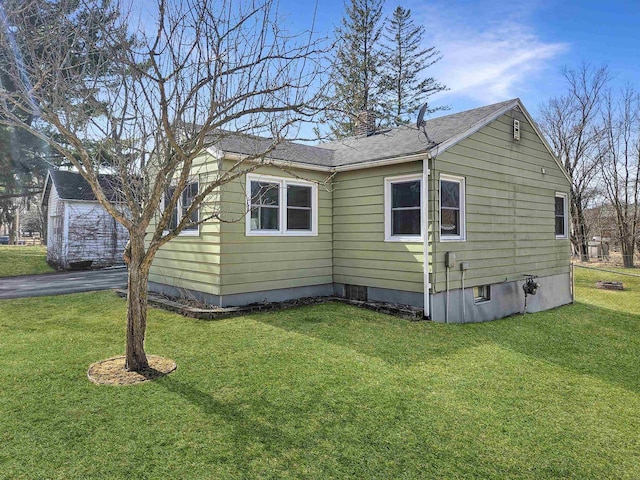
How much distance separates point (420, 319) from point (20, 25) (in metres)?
6.79

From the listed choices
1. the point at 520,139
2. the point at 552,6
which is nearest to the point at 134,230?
the point at 520,139

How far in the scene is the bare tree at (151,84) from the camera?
13.3 feet

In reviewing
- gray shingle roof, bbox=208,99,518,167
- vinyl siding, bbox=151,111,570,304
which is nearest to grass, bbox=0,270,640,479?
vinyl siding, bbox=151,111,570,304

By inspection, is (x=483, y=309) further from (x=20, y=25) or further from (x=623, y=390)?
(x=20, y=25)

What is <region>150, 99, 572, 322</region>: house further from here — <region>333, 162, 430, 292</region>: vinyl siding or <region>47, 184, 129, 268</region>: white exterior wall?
<region>47, 184, 129, 268</region>: white exterior wall

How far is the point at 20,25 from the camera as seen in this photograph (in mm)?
4039

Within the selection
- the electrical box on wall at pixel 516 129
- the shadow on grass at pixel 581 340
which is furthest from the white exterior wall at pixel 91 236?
the shadow on grass at pixel 581 340

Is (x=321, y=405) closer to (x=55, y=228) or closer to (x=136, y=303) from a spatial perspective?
(x=136, y=303)

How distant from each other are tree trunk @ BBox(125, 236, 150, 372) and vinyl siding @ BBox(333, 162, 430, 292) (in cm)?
475

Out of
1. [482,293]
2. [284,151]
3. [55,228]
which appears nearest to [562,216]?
[482,293]

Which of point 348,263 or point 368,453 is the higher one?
point 348,263

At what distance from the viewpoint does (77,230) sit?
613 inches

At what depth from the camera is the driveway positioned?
1001 cm

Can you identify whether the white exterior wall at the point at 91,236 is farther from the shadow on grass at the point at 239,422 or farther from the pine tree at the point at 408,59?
the pine tree at the point at 408,59
